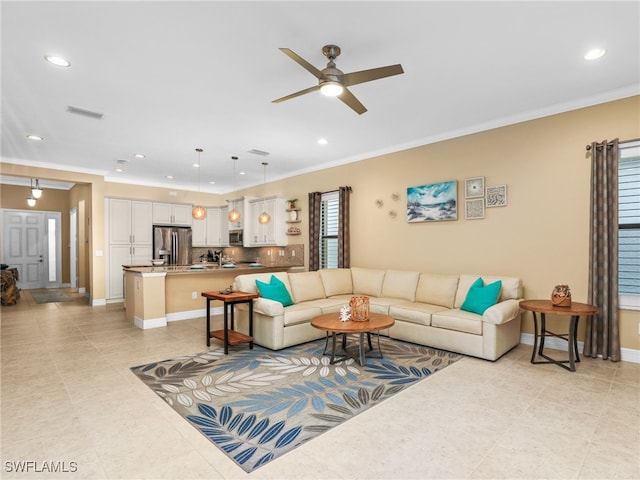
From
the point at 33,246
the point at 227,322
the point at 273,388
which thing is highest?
the point at 33,246

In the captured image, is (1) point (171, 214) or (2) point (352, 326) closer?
(2) point (352, 326)

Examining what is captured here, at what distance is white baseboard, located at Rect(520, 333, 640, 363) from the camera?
3715mm

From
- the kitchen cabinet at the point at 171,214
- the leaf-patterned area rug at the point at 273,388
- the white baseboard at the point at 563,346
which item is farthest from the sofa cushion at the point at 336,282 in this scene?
the kitchen cabinet at the point at 171,214

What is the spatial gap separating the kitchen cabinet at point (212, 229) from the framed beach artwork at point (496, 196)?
6.88 metres

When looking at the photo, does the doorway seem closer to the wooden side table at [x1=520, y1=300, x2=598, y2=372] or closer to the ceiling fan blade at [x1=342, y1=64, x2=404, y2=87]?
→ the ceiling fan blade at [x1=342, y1=64, x2=404, y2=87]


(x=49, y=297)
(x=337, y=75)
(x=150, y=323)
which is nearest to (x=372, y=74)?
(x=337, y=75)

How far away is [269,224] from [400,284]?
11.9 feet

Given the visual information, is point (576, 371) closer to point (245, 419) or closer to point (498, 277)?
point (498, 277)

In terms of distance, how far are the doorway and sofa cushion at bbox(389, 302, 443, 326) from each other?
→ 1054 cm

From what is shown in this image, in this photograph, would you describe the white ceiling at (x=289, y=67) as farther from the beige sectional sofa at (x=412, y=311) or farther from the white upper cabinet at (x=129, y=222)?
the white upper cabinet at (x=129, y=222)

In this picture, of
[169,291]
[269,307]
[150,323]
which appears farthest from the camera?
[169,291]

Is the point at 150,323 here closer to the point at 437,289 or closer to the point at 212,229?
the point at 437,289

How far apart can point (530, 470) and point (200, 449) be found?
2.00 m

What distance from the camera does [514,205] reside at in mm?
4520
